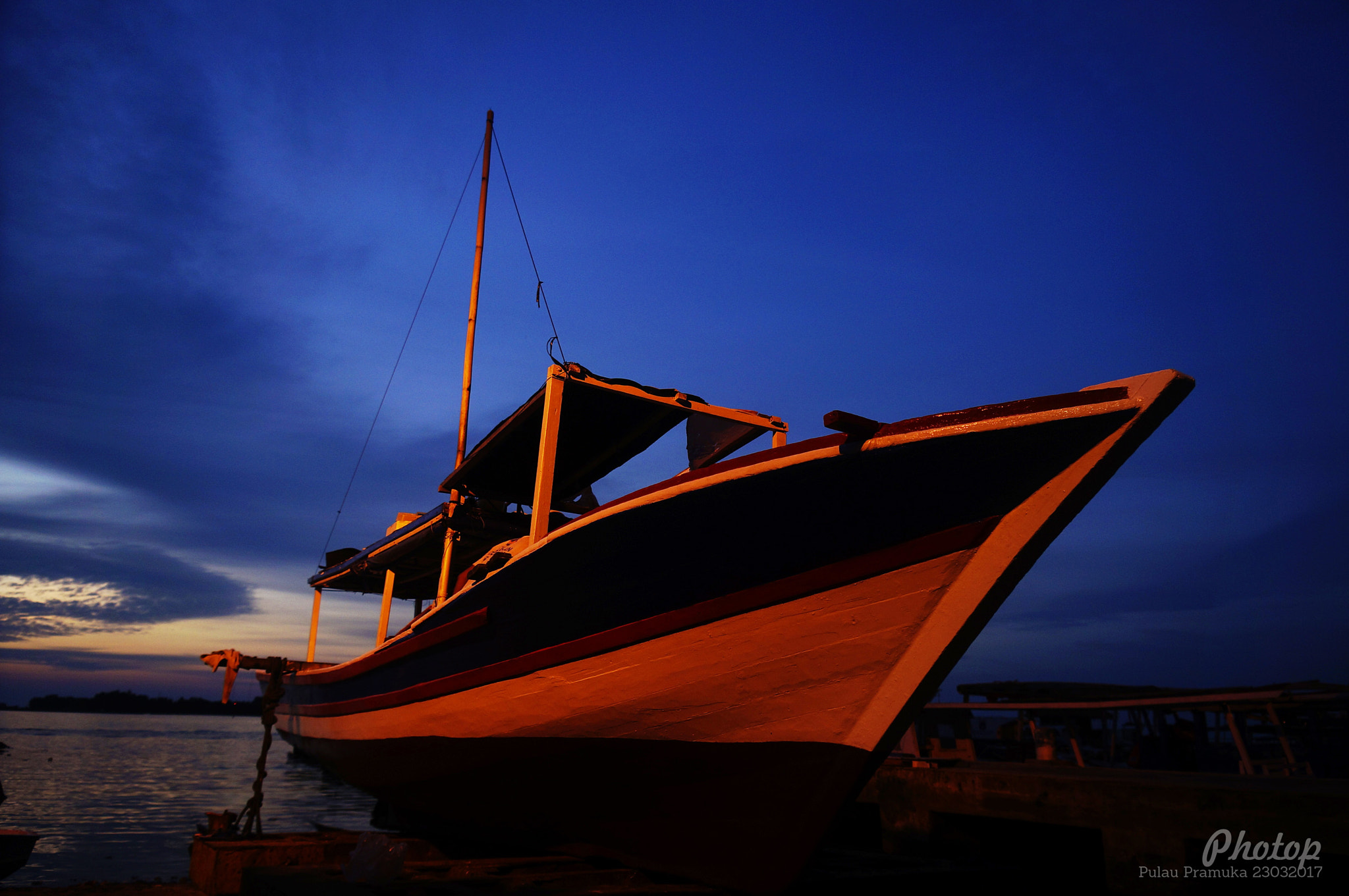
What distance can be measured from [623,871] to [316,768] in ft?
91.4

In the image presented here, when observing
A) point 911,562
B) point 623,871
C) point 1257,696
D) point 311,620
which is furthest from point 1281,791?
point 311,620

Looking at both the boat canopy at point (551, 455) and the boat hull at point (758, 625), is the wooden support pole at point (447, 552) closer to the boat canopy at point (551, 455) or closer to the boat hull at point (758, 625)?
the boat canopy at point (551, 455)

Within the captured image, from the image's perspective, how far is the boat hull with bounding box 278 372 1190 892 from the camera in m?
3.75

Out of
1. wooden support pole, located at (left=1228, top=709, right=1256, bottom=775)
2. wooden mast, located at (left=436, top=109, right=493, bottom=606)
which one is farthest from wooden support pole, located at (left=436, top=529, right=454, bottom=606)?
wooden support pole, located at (left=1228, top=709, right=1256, bottom=775)

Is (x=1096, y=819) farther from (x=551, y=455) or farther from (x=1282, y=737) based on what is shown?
(x=1282, y=737)

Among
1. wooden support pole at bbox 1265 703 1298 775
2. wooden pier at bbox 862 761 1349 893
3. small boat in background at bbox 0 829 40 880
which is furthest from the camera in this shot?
wooden support pole at bbox 1265 703 1298 775

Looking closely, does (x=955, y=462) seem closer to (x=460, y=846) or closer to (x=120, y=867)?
Result: (x=460, y=846)

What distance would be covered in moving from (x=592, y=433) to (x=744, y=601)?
14.4 ft

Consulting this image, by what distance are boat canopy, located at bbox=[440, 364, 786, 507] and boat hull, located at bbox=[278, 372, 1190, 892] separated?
184 centimetres

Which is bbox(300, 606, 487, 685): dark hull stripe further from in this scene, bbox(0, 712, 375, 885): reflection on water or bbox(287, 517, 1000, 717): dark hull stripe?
bbox(0, 712, 375, 885): reflection on water

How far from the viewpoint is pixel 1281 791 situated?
14.9 ft

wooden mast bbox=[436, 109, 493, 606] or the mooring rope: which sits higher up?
wooden mast bbox=[436, 109, 493, 606]

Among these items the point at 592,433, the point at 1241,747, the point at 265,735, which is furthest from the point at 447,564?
the point at 1241,747

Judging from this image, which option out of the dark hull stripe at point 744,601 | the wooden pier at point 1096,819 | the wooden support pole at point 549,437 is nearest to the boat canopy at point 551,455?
the wooden support pole at point 549,437
